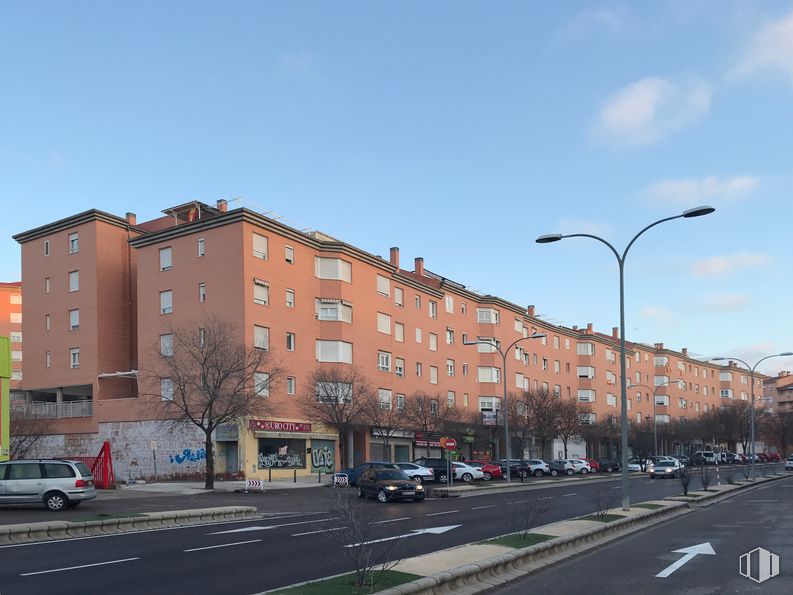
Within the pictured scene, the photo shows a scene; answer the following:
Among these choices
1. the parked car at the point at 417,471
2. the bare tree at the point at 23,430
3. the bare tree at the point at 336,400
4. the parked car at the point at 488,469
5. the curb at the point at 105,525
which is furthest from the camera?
the parked car at the point at 488,469

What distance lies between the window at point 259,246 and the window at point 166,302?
22.2 feet

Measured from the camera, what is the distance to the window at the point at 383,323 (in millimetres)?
58150

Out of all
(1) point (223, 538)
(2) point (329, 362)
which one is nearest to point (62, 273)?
(2) point (329, 362)

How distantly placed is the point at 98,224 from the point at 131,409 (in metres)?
13.3

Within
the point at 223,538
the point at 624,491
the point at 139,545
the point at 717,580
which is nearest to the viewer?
the point at 717,580

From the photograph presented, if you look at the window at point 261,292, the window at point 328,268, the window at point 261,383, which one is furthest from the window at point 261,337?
the window at point 328,268

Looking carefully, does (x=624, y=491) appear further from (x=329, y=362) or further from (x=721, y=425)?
(x=721, y=425)

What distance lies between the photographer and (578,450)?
296 feet

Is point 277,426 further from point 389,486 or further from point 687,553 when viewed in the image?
point 687,553

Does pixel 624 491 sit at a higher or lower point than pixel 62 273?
lower

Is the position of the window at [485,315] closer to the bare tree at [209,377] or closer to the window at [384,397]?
the window at [384,397]

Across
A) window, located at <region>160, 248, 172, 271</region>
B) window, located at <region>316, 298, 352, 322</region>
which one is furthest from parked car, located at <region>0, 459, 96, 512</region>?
window, located at <region>316, 298, 352, 322</region>

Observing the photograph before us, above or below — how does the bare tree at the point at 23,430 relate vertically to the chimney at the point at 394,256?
below

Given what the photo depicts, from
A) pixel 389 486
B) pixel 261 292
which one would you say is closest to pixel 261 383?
pixel 261 292
